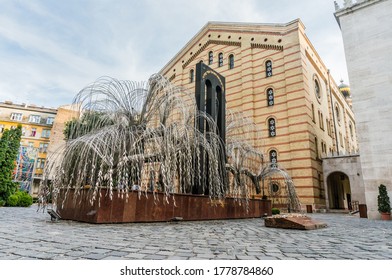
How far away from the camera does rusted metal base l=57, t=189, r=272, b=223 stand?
5828 mm

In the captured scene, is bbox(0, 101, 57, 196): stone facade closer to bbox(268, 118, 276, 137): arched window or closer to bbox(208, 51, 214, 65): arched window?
bbox(208, 51, 214, 65): arched window

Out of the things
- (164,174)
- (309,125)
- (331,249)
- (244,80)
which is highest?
(244,80)

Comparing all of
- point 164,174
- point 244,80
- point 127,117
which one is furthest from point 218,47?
point 164,174

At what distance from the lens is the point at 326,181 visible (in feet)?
59.2

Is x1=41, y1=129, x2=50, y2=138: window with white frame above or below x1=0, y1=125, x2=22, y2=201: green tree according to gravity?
above

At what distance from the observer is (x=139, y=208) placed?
6.38 metres

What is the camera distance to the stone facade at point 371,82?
40.8 feet

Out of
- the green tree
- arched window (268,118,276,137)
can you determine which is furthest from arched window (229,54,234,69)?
the green tree

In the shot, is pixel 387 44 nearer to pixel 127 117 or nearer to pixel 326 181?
pixel 326 181

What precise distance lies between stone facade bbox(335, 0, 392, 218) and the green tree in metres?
21.9

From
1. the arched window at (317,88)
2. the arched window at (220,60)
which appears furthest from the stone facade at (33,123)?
the arched window at (317,88)

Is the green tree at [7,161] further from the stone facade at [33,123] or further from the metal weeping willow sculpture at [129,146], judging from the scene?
the stone facade at [33,123]

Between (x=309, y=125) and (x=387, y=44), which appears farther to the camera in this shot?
(x=309, y=125)

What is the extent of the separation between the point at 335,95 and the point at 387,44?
1575cm
